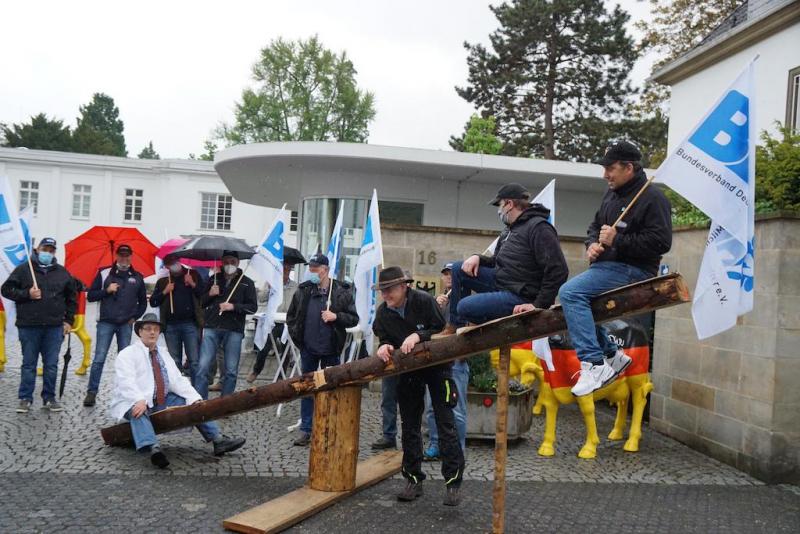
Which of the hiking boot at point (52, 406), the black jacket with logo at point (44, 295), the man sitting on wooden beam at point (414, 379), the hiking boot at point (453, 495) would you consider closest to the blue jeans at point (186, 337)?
the black jacket with logo at point (44, 295)

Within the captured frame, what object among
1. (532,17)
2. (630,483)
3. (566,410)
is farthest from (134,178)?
(630,483)

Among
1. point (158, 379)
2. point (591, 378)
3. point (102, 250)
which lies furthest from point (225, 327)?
point (591, 378)

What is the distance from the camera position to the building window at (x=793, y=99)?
14.5 m

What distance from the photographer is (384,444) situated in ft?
26.1

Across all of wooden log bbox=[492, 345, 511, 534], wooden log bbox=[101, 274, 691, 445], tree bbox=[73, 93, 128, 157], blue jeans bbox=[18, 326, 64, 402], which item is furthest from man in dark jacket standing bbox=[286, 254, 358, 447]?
tree bbox=[73, 93, 128, 157]

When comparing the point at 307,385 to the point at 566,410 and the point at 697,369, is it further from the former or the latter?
the point at 566,410

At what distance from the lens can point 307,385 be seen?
252 inches

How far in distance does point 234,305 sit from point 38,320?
247 cm

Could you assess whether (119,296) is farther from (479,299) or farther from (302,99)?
(302,99)

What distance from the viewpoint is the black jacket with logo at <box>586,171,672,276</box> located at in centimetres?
476

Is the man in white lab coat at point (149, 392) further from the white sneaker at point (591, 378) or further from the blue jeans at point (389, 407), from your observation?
the white sneaker at point (591, 378)

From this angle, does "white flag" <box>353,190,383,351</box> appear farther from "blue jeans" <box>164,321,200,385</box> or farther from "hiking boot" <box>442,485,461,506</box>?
"hiking boot" <box>442,485,461,506</box>

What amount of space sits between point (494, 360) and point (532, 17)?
1148 inches

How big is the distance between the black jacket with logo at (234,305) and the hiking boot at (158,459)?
2.10 metres
